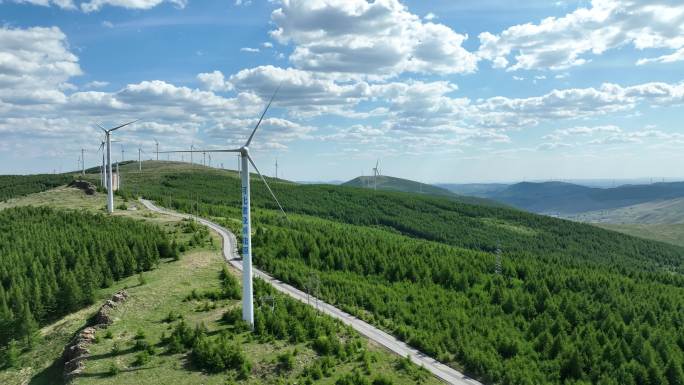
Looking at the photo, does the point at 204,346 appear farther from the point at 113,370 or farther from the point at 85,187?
the point at 85,187

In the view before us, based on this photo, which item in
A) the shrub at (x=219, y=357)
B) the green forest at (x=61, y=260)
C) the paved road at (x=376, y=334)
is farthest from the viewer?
the green forest at (x=61, y=260)

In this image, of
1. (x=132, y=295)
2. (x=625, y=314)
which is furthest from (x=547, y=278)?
(x=132, y=295)

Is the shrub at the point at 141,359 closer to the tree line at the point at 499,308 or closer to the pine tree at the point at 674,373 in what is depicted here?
the tree line at the point at 499,308

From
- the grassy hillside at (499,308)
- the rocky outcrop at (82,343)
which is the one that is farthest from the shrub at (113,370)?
the grassy hillside at (499,308)

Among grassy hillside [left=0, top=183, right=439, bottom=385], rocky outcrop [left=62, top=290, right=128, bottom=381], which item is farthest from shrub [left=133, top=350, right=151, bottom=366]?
rocky outcrop [left=62, top=290, right=128, bottom=381]

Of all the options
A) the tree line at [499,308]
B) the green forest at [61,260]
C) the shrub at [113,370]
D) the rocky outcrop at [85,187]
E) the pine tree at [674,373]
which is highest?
the rocky outcrop at [85,187]

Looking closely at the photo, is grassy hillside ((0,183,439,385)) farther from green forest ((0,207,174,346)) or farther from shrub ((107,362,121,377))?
green forest ((0,207,174,346))
